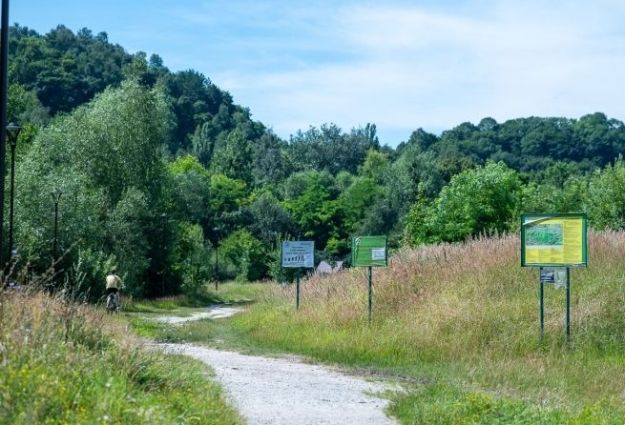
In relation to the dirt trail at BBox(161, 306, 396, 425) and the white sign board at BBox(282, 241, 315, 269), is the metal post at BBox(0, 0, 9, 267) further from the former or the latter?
the white sign board at BBox(282, 241, 315, 269)

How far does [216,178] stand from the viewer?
98.8 metres

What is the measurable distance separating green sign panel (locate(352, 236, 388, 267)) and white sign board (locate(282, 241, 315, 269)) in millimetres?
2943

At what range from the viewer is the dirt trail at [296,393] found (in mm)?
10477

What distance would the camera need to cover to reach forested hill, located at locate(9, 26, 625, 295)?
46.2 m

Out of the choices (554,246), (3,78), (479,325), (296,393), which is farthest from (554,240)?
(3,78)

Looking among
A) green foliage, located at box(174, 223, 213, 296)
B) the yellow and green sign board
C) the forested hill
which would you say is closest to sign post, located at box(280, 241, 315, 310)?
the forested hill

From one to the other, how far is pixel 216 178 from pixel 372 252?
78.8 m

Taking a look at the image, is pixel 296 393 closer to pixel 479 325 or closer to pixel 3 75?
pixel 3 75

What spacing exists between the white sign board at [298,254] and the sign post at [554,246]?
791 centimetres

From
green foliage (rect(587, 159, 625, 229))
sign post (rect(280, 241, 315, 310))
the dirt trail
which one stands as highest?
green foliage (rect(587, 159, 625, 229))

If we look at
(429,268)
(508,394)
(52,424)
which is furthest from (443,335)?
(52,424)

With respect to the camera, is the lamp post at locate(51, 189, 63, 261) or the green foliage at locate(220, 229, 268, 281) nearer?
the lamp post at locate(51, 189, 63, 261)

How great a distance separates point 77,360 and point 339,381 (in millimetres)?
6330

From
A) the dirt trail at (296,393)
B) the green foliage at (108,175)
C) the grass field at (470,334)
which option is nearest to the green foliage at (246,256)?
the green foliage at (108,175)
